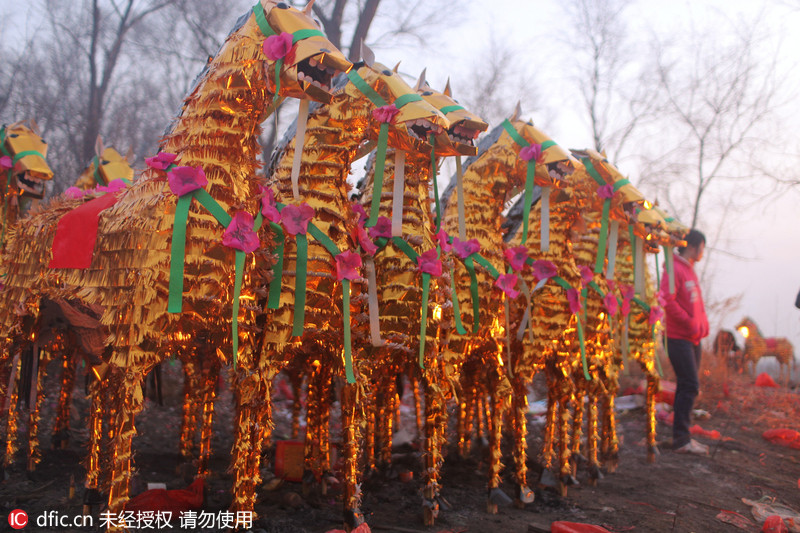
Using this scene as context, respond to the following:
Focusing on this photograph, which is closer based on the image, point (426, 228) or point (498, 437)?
point (426, 228)

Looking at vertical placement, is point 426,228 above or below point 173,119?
below

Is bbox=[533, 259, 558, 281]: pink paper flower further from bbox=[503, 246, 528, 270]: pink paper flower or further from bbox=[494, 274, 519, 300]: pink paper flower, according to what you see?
bbox=[494, 274, 519, 300]: pink paper flower

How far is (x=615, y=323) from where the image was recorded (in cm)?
555

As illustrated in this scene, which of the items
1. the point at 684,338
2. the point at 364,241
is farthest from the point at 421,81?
the point at 684,338

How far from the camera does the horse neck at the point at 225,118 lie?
8.86 feet

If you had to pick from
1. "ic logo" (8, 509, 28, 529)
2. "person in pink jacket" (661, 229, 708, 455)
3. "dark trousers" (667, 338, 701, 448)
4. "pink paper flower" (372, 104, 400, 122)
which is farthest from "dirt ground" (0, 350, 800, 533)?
"pink paper flower" (372, 104, 400, 122)

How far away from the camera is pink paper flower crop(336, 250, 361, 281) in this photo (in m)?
2.98

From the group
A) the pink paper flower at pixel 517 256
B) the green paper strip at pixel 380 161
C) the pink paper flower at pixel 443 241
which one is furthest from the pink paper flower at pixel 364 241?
the pink paper flower at pixel 517 256

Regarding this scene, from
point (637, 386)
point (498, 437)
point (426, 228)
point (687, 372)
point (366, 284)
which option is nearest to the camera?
point (366, 284)

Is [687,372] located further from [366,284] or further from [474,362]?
[366,284]

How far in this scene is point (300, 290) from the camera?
112 inches

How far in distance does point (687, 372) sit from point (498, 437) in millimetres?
3167

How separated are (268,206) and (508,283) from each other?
191 cm

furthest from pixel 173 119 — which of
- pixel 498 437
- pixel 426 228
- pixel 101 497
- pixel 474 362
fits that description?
pixel 498 437
